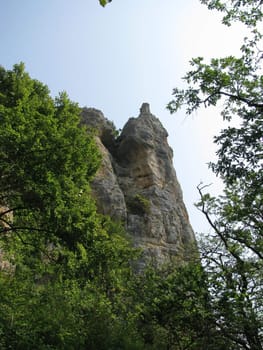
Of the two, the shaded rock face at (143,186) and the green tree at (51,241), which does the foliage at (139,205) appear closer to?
the shaded rock face at (143,186)

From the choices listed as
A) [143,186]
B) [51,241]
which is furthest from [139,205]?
[51,241]

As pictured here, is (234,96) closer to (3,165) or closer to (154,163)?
(3,165)

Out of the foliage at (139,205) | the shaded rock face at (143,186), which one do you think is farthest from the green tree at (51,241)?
the foliage at (139,205)

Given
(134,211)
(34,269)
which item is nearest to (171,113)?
(34,269)

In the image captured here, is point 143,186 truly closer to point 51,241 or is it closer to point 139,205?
point 139,205

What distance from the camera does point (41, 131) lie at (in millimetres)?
11555

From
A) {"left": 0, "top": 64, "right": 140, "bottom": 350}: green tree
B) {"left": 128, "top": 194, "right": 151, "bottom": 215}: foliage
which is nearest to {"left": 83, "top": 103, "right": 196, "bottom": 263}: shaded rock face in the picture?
{"left": 128, "top": 194, "right": 151, "bottom": 215}: foliage

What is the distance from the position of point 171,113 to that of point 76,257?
5547 mm

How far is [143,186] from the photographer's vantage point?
124 feet

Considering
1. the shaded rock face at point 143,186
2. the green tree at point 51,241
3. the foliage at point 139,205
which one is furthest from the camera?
the foliage at point 139,205

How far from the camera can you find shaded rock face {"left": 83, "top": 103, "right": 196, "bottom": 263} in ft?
106

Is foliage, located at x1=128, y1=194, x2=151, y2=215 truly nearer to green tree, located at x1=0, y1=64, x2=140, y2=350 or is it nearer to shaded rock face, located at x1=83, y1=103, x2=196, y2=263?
shaded rock face, located at x1=83, y1=103, x2=196, y2=263

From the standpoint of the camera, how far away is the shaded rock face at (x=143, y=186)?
3238cm

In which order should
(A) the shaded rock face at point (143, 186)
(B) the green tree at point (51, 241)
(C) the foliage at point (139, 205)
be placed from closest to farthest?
1. (B) the green tree at point (51, 241)
2. (A) the shaded rock face at point (143, 186)
3. (C) the foliage at point (139, 205)
